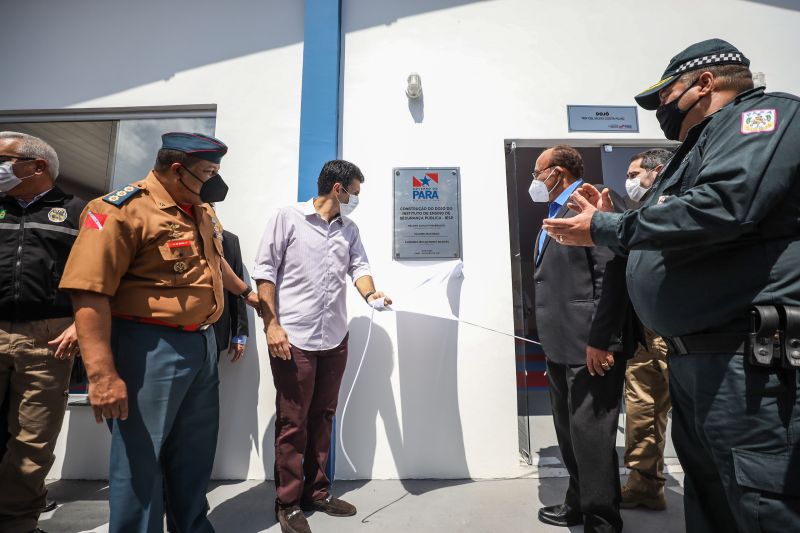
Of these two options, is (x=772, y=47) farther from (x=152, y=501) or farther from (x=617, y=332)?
(x=152, y=501)

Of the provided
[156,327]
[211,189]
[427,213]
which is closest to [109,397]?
[156,327]

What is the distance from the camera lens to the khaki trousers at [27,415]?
1993 mm

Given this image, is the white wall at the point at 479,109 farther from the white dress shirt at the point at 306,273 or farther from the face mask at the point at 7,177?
the face mask at the point at 7,177

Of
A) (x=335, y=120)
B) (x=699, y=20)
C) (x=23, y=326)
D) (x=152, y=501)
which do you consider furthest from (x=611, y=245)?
(x=699, y=20)

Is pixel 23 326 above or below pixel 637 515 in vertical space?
above

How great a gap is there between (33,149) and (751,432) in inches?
130

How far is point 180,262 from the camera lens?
5.10 feet

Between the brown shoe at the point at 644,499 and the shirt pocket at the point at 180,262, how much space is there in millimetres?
2644

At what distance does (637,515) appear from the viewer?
2.29m

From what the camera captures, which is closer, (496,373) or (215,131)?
(496,373)

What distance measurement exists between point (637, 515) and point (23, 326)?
3497mm

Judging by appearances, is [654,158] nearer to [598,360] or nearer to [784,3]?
[598,360]

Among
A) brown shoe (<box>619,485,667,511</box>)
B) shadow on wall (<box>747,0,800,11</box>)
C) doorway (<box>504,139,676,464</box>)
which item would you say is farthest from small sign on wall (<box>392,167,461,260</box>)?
shadow on wall (<box>747,0,800,11</box>)

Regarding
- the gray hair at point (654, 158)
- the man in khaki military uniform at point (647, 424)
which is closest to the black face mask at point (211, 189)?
the man in khaki military uniform at point (647, 424)
